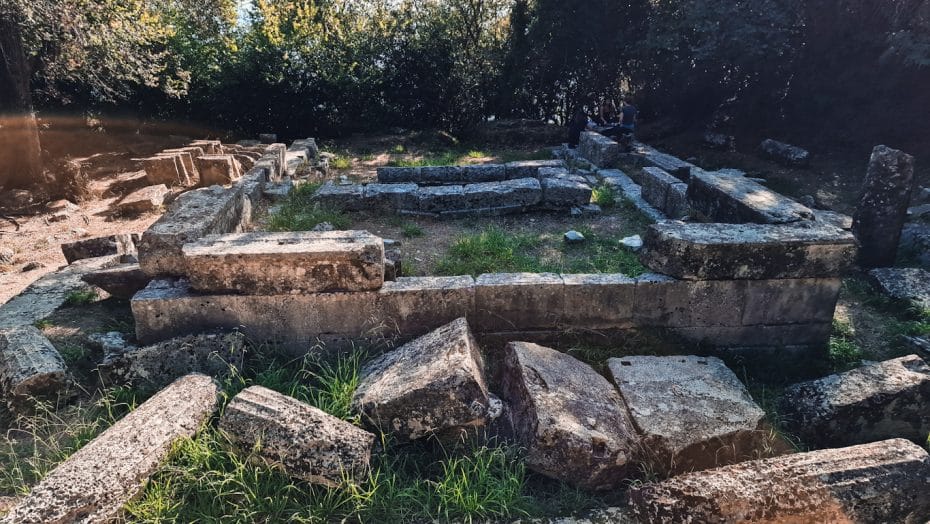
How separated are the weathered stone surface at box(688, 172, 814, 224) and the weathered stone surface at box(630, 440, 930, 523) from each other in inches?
104

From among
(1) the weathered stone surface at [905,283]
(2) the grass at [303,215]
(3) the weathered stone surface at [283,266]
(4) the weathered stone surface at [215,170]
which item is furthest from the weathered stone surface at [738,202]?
(4) the weathered stone surface at [215,170]

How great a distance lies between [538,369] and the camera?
3.77m

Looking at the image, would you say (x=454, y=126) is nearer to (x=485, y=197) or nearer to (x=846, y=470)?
(x=485, y=197)

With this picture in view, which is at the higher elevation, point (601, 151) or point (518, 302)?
point (601, 151)

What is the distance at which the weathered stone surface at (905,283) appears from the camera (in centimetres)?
538

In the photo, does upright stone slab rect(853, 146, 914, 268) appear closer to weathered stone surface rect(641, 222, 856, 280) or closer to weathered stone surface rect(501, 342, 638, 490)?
weathered stone surface rect(641, 222, 856, 280)

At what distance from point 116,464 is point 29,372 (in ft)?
5.07

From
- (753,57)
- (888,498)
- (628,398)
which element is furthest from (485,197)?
(753,57)

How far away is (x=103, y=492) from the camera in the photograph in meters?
2.83

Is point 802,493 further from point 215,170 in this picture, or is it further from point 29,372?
point 215,170

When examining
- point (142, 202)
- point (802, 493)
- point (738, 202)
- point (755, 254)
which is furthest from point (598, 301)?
point (142, 202)

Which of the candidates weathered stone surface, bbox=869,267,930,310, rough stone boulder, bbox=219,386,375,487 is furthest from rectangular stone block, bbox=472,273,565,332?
weathered stone surface, bbox=869,267,930,310

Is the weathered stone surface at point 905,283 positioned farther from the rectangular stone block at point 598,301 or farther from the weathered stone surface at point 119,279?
the weathered stone surface at point 119,279

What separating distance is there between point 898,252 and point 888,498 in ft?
17.3
